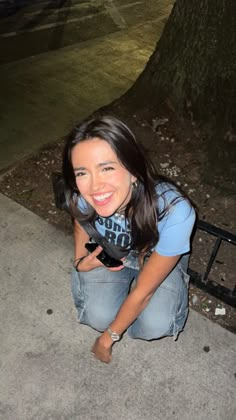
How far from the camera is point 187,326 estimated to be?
2.65 meters

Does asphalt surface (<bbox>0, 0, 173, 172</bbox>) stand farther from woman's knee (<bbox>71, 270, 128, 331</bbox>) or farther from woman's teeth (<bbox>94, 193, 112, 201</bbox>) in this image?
woman's teeth (<bbox>94, 193, 112, 201</bbox>)

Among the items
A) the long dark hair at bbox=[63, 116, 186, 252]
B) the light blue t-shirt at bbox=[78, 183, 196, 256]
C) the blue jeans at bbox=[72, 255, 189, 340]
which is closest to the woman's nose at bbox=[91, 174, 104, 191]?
the long dark hair at bbox=[63, 116, 186, 252]

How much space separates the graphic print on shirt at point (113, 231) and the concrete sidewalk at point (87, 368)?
756mm

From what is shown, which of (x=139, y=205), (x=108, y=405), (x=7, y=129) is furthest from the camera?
(x=7, y=129)

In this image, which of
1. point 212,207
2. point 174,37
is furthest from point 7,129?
point 212,207

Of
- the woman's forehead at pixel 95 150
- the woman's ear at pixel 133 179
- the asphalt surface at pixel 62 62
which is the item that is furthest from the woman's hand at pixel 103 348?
the asphalt surface at pixel 62 62

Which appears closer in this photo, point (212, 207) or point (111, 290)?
point (111, 290)

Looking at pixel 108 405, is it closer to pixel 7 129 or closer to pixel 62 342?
pixel 62 342

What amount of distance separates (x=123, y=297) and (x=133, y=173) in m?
0.97

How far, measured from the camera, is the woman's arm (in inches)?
79.6

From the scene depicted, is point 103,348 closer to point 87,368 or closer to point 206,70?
point 87,368

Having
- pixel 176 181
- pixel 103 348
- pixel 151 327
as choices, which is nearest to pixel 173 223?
pixel 151 327

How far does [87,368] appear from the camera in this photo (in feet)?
7.86

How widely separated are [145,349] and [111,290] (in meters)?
0.46
